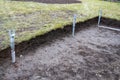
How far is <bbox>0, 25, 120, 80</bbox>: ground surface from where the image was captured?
268 centimetres

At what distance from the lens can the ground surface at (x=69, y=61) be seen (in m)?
2.68

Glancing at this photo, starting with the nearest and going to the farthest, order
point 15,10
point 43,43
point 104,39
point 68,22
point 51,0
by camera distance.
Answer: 1. point 43,43
2. point 104,39
3. point 68,22
4. point 15,10
5. point 51,0

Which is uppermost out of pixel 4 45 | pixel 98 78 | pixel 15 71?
pixel 4 45

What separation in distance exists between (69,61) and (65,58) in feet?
0.43

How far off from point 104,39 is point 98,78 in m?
1.95

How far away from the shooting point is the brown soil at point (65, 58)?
2.70 m

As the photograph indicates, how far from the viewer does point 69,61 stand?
317 centimetres

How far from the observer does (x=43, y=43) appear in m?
3.76

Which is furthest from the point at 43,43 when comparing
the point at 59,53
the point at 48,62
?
the point at 48,62

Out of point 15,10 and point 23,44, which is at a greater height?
point 15,10

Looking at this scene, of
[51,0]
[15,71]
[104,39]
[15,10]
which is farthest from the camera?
[51,0]

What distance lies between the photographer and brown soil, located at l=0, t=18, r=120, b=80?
106 inches

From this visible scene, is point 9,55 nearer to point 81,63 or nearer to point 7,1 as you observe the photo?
point 81,63

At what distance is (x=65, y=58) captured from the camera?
10.7 ft
